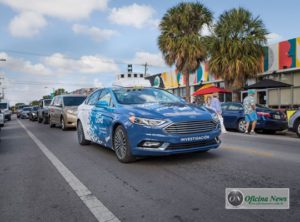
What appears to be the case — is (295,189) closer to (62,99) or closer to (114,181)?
(114,181)

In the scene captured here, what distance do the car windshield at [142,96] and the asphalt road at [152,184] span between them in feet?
4.27

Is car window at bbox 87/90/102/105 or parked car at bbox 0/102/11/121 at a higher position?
car window at bbox 87/90/102/105

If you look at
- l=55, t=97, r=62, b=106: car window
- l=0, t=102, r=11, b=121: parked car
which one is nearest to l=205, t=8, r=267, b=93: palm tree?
l=55, t=97, r=62, b=106: car window

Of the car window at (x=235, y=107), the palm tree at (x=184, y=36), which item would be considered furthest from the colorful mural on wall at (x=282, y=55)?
the car window at (x=235, y=107)

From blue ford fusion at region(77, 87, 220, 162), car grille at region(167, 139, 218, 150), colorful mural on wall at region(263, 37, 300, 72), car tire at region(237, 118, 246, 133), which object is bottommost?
car tire at region(237, 118, 246, 133)

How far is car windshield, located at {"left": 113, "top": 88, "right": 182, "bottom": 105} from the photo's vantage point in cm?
653

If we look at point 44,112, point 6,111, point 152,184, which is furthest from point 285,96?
point 6,111

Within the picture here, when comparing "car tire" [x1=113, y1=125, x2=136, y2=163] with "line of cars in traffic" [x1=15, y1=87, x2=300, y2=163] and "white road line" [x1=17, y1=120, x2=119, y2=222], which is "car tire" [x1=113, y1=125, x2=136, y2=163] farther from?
"white road line" [x1=17, y1=120, x2=119, y2=222]

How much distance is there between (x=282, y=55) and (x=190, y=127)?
1499cm

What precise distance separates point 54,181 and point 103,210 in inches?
69.2

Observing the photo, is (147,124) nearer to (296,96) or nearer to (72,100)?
(72,100)

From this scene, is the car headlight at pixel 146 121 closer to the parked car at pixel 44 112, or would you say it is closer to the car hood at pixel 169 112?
the car hood at pixel 169 112

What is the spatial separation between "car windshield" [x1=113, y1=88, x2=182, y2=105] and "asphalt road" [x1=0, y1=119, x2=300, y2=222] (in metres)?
1.30

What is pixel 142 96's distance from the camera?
6715 mm
